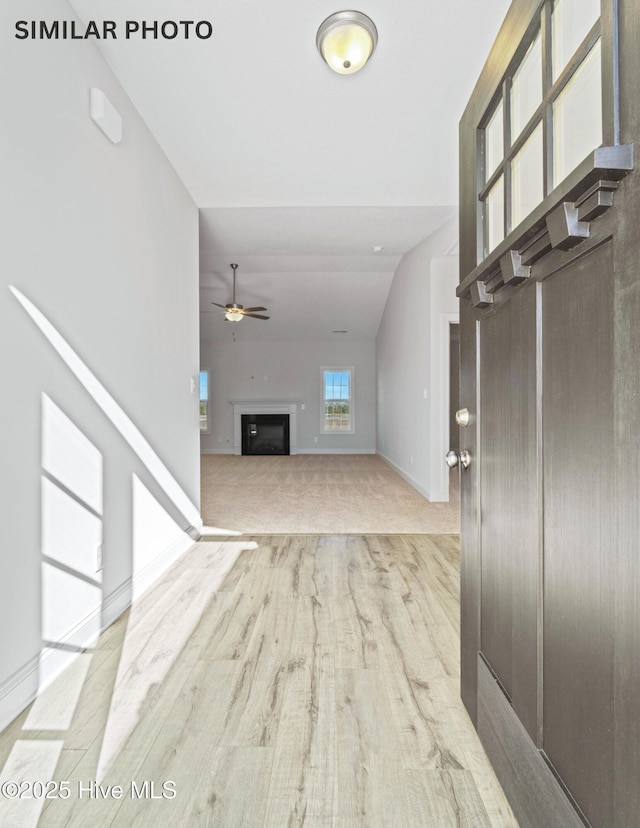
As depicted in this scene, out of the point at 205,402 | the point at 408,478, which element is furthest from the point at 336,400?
the point at 408,478

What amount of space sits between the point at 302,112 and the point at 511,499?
8.02ft

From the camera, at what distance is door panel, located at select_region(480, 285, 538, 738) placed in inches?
38.7

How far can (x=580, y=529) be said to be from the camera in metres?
0.79

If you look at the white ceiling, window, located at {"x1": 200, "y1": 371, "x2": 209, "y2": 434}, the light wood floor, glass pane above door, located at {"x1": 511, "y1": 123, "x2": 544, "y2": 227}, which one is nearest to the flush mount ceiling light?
the white ceiling

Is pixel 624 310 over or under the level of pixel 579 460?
over

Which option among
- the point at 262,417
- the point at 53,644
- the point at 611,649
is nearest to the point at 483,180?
the point at 611,649

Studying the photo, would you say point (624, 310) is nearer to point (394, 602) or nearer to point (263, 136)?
point (394, 602)

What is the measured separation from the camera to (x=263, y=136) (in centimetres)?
276

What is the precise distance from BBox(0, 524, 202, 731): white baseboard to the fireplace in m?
7.34

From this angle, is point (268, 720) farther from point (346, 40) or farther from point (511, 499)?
point (346, 40)

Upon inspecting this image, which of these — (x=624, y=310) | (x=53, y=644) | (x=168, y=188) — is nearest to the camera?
(x=624, y=310)

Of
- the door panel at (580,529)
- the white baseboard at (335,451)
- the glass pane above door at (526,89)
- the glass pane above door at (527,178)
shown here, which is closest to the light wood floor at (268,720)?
the door panel at (580,529)

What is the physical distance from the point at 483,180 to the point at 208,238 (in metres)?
3.71

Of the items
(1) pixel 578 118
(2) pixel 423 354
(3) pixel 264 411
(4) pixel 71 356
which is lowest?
(3) pixel 264 411
